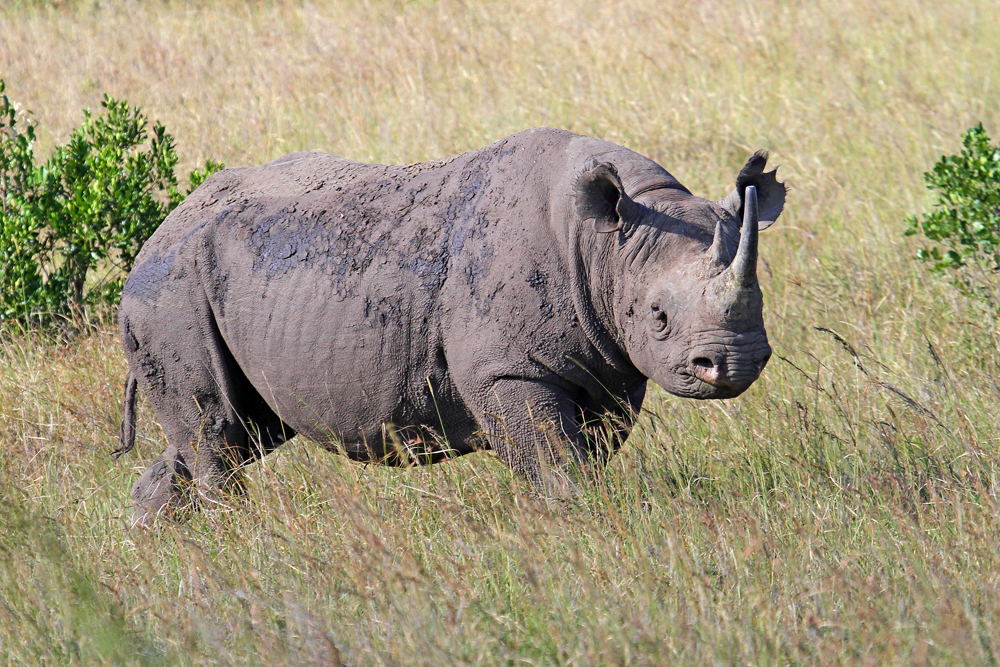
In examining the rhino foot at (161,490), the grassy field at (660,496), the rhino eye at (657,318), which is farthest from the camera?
the rhino foot at (161,490)

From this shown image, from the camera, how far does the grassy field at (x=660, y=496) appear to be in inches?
125

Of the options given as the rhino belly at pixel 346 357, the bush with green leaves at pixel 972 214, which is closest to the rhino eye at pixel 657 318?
the rhino belly at pixel 346 357

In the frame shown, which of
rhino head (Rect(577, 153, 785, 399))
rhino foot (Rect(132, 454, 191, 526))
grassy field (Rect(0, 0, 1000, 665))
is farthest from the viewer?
rhino foot (Rect(132, 454, 191, 526))

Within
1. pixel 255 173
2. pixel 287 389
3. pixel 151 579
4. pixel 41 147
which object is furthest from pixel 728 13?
pixel 151 579

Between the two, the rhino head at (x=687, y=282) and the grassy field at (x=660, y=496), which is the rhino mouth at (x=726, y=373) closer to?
the rhino head at (x=687, y=282)

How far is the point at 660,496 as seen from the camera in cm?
416

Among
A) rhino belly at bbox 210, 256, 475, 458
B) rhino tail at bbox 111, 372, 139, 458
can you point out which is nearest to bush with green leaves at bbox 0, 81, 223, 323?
rhino tail at bbox 111, 372, 139, 458

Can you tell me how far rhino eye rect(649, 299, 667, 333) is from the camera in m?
3.57

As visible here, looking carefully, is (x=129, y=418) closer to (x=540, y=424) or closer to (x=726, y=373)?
(x=540, y=424)

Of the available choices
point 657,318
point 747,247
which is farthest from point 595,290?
point 747,247

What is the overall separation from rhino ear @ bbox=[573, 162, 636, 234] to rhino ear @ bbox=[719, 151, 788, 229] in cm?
41

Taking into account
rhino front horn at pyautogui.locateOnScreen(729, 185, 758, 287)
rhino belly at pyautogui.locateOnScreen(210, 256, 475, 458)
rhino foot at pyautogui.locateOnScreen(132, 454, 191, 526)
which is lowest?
rhino foot at pyautogui.locateOnScreen(132, 454, 191, 526)

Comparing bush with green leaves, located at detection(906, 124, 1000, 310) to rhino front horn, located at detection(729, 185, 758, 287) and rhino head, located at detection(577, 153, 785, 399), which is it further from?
rhino front horn, located at detection(729, 185, 758, 287)

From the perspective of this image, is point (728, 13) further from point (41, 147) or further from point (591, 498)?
point (591, 498)
